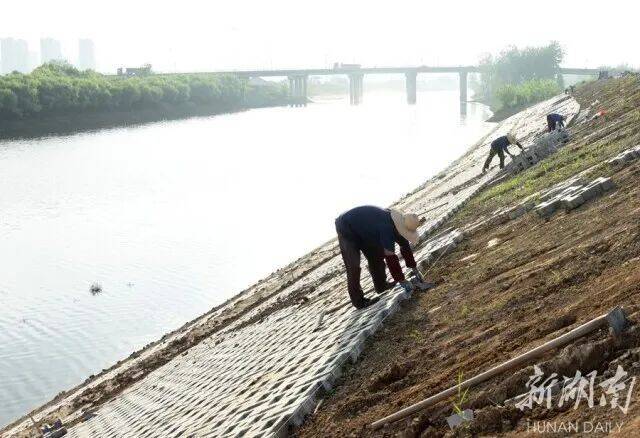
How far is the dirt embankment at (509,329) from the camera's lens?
598 centimetres

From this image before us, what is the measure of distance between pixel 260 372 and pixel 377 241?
2.28 metres

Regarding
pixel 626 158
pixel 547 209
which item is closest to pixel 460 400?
pixel 547 209

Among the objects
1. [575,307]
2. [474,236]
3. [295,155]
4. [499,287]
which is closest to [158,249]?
[474,236]

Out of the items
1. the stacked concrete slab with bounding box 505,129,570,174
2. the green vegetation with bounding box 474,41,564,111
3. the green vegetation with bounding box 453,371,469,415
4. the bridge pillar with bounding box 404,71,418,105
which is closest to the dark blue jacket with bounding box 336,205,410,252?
the green vegetation with bounding box 453,371,469,415

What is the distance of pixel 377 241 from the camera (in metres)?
10.8

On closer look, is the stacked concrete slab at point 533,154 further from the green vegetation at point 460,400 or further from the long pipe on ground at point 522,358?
the green vegetation at point 460,400

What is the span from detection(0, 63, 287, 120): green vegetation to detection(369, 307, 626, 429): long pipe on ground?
77.3 metres

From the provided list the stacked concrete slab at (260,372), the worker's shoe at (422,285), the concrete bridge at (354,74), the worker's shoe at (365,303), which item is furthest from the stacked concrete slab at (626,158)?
the concrete bridge at (354,74)

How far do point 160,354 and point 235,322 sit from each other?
160 centimetres

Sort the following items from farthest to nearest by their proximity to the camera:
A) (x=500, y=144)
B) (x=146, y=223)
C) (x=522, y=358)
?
(x=146, y=223)
(x=500, y=144)
(x=522, y=358)

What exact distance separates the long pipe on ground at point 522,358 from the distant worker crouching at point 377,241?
3.65 meters

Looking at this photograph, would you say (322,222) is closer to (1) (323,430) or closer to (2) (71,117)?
(1) (323,430)

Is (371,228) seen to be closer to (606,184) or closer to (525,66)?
(606,184)

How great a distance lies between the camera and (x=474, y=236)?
13.5 m
